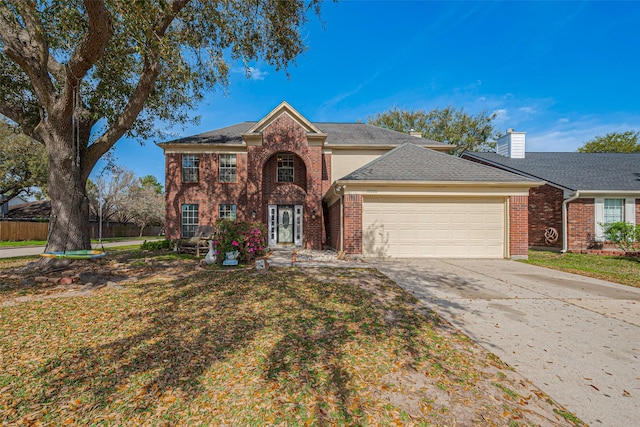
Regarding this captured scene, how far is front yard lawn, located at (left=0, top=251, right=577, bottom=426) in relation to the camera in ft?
6.97

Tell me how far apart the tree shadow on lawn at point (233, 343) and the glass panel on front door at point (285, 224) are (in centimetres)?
810

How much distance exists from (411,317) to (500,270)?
211 inches

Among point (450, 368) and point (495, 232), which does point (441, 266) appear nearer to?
point (495, 232)

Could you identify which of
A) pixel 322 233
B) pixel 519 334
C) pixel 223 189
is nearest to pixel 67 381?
pixel 519 334

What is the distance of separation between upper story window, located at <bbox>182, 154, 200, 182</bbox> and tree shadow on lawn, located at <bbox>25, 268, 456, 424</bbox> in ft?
32.2

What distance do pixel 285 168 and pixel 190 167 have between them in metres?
5.24

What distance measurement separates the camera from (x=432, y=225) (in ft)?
33.0

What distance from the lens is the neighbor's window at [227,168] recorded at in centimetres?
1444

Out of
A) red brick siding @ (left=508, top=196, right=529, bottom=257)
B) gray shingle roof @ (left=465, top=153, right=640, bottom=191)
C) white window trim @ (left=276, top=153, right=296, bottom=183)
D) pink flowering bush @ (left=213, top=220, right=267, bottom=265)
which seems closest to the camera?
pink flowering bush @ (left=213, top=220, right=267, bottom=265)

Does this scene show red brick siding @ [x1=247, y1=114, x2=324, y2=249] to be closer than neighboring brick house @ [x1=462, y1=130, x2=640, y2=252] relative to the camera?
No

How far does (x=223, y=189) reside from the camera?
47.3 ft

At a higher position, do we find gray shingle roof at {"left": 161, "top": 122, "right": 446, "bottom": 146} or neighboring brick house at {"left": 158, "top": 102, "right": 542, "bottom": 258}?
gray shingle roof at {"left": 161, "top": 122, "right": 446, "bottom": 146}

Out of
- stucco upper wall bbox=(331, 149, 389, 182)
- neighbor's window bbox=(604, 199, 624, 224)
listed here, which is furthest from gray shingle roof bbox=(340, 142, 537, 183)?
neighbor's window bbox=(604, 199, 624, 224)

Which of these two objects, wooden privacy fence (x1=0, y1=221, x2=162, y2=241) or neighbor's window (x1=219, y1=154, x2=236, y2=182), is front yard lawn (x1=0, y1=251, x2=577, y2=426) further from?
wooden privacy fence (x1=0, y1=221, x2=162, y2=241)
